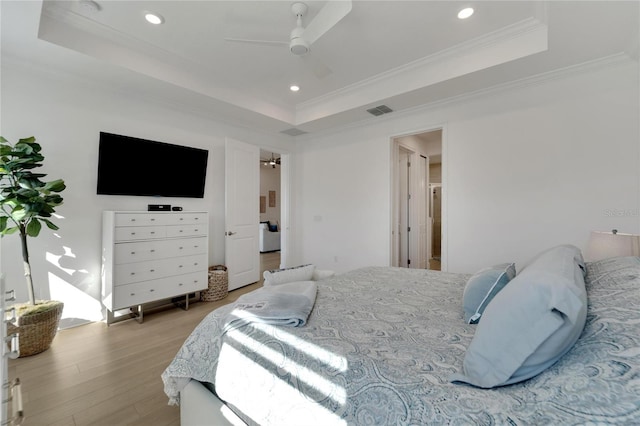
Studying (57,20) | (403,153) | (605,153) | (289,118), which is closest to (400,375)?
(605,153)

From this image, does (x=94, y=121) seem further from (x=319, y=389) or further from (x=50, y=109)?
(x=319, y=389)

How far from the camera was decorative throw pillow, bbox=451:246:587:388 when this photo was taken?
805 millimetres

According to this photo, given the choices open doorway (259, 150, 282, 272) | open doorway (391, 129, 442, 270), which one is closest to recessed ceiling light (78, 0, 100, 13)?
open doorway (391, 129, 442, 270)

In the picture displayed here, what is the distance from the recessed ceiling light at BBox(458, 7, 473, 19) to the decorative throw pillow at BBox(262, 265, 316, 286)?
8.24ft

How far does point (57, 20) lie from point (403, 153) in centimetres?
477

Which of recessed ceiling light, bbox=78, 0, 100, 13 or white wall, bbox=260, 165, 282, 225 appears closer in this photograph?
recessed ceiling light, bbox=78, 0, 100, 13

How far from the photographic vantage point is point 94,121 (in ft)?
9.95

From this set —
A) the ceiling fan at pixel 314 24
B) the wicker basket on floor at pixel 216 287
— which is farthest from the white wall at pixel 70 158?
the ceiling fan at pixel 314 24

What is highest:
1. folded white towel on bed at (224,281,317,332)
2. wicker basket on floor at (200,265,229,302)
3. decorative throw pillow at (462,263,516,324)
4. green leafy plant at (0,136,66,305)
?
green leafy plant at (0,136,66,305)

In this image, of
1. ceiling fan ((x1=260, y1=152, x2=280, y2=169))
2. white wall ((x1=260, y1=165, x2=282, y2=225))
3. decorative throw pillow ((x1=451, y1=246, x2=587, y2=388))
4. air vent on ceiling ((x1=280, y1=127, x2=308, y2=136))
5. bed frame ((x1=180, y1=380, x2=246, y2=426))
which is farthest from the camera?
white wall ((x1=260, y1=165, x2=282, y2=225))

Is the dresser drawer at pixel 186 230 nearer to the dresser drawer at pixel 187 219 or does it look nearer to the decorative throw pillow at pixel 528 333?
the dresser drawer at pixel 187 219

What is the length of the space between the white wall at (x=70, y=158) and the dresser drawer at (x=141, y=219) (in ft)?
1.42

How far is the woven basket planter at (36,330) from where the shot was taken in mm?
2207

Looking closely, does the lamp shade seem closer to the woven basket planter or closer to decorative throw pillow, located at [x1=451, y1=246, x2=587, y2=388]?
decorative throw pillow, located at [x1=451, y1=246, x2=587, y2=388]
